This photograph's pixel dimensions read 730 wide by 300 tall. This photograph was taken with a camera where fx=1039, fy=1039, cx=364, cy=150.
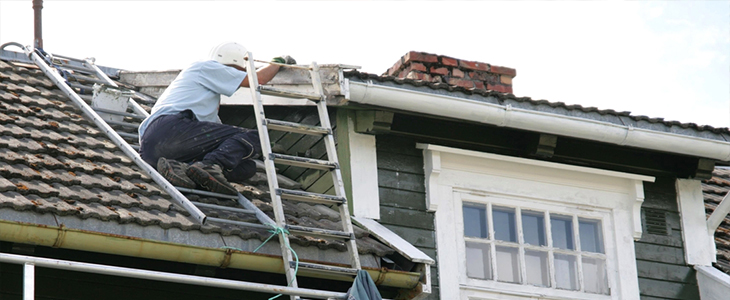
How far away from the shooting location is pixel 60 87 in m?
8.17

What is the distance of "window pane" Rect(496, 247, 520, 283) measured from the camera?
749cm

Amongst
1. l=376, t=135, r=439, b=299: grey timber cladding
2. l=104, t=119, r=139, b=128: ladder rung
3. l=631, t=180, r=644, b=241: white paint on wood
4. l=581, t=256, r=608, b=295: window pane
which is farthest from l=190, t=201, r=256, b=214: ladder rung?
l=631, t=180, r=644, b=241: white paint on wood

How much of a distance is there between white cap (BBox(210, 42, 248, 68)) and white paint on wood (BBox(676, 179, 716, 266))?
12.1ft

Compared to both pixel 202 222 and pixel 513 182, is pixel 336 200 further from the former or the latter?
pixel 513 182

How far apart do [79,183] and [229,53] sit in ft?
6.45

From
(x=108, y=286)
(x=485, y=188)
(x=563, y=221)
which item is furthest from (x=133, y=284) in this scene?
(x=563, y=221)

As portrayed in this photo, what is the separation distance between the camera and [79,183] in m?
6.15

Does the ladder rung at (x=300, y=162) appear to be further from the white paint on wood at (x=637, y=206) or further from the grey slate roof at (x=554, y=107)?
the white paint on wood at (x=637, y=206)

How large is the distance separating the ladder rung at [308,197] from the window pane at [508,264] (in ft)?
4.91

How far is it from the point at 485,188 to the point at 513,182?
0.27m

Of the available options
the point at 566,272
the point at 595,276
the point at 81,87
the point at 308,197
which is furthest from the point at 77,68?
the point at 595,276

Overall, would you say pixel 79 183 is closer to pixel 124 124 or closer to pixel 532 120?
pixel 124 124

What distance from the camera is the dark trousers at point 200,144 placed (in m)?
7.04

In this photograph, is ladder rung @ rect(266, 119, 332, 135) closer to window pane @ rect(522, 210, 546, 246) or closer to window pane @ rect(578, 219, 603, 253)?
window pane @ rect(522, 210, 546, 246)
